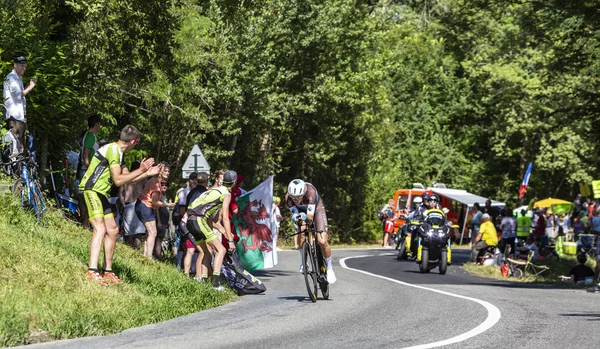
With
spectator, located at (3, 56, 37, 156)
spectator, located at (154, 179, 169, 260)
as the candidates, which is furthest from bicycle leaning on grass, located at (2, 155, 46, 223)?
spectator, located at (154, 179, 169, 260)

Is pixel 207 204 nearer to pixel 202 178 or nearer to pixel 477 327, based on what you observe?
pixel 202 178

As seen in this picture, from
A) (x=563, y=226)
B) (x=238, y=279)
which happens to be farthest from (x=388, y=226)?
(x=238, y=279)

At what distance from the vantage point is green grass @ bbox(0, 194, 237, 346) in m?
10.0

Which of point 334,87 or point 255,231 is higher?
point 334,87

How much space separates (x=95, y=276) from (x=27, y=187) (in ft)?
10.5

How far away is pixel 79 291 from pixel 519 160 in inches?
2296

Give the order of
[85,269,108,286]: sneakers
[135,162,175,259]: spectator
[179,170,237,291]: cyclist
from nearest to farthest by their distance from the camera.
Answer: [85,269,108,286]: sneakers, [179,170,237,291]: cyclist, [135,162,175,259]: spectator

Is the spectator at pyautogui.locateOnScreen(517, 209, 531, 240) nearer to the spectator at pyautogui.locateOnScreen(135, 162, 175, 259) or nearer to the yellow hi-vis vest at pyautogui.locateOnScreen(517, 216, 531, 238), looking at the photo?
the yellow hi-vis vest at pyautogui.locateOnScreen(517, 216, 531, 238)

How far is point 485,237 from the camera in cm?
2912

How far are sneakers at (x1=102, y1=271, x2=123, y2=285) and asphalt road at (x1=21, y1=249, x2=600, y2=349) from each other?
3.67 feet

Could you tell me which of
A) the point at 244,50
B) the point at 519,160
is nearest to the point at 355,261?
the point at 244,50

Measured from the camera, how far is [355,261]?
99.3 feet

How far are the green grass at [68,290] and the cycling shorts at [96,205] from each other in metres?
0.65

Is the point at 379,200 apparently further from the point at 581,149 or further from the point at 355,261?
the point at 355,261
